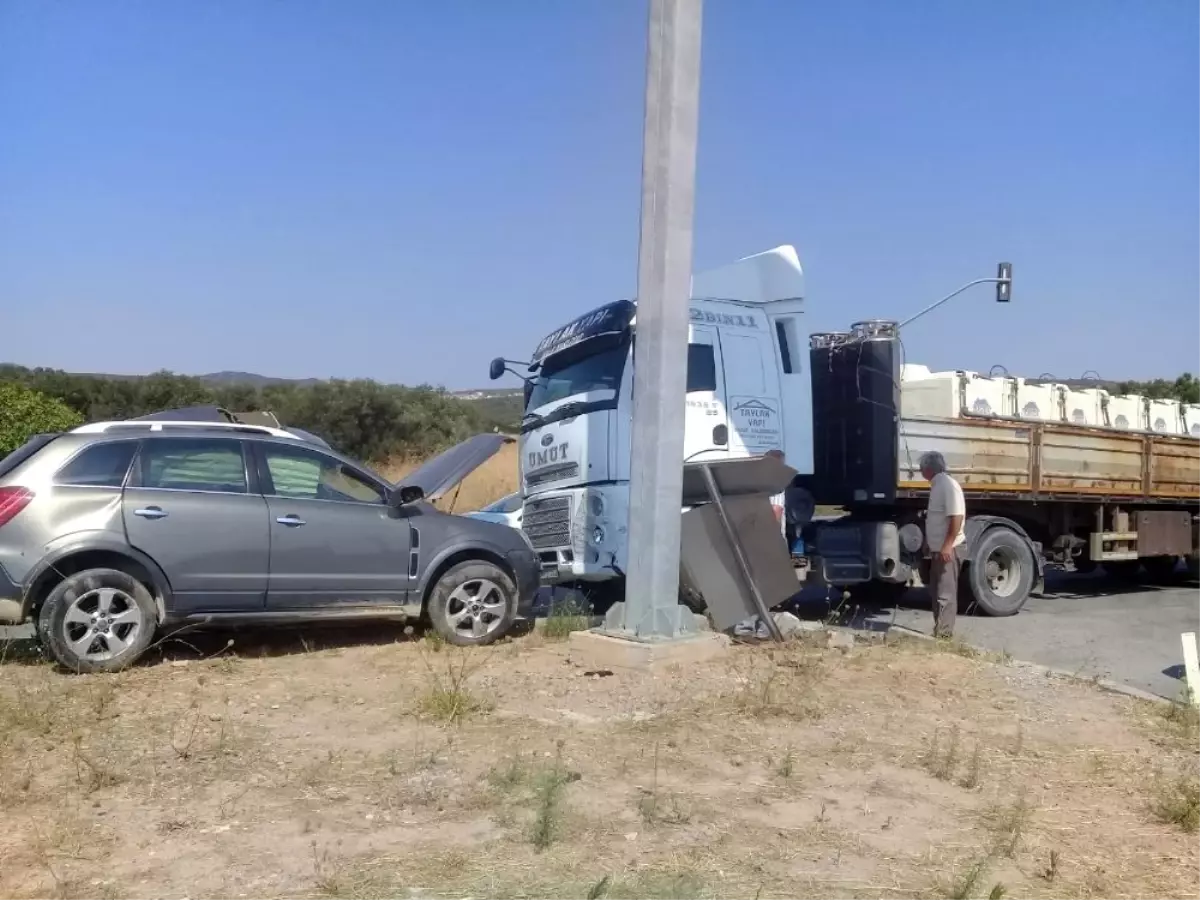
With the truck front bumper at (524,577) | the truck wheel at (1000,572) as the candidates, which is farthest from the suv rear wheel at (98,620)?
the truck wheel at (1000,572)

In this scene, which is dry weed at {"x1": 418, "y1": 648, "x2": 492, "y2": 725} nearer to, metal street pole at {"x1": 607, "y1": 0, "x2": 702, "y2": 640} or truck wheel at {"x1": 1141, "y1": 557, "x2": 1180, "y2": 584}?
metal street pole at {"x1": 607, "y1": 0, "x2": 702, "y2": 640}

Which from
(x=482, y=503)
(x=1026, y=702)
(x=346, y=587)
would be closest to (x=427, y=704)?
(x=346, y=587)

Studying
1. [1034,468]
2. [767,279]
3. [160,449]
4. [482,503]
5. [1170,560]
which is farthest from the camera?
[482,503]

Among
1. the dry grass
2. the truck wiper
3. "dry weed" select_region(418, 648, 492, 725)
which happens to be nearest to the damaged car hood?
the dry grass

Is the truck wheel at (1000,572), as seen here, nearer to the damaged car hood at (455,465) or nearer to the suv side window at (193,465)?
the damaged car hood at (455,465)

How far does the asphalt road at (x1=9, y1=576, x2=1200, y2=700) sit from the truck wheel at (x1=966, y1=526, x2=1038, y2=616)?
0.65 feet

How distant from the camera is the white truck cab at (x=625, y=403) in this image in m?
10.0

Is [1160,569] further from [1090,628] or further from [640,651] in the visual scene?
[640,651]

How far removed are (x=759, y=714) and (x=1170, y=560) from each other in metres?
12.3

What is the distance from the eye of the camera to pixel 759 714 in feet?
21.8

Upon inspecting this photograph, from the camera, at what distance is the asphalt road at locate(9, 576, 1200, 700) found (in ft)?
31.2

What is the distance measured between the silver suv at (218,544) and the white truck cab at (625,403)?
1.02 meters

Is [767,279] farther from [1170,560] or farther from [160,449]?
[1170,560]

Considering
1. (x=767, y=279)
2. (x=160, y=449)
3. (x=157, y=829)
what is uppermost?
(x=767, y=279)
